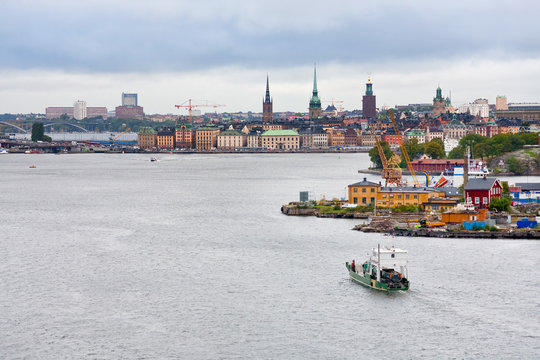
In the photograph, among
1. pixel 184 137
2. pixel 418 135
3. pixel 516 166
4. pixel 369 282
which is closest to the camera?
pixel 369 282

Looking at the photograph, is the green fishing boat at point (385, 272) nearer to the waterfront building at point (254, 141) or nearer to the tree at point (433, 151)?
the tree at point (433, 151)

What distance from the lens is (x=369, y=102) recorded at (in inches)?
6698

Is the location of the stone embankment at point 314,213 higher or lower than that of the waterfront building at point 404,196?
lower

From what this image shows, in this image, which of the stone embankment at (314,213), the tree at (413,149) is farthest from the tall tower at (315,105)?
the stone embankment at (314,213)

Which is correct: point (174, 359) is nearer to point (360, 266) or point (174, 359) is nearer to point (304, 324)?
point (304, 324)

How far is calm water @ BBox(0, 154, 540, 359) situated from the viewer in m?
16.3

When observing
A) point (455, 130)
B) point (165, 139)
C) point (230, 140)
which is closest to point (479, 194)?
point (455, 130)

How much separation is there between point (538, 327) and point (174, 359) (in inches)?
245

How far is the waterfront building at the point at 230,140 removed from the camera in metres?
129

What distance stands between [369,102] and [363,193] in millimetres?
137104

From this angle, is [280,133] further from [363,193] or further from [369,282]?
[369,282]

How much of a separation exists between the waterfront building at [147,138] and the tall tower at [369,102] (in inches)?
1919

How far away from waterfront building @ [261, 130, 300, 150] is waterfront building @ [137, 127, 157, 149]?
47.7 feet

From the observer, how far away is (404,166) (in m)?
65.2
